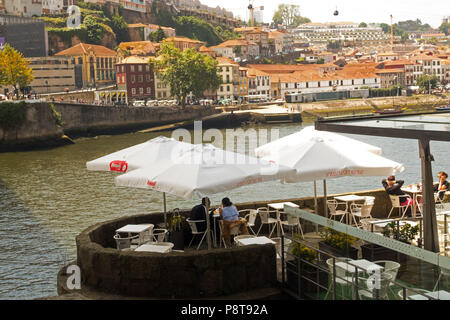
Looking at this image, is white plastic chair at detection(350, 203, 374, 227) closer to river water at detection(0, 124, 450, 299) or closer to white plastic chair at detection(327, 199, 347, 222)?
white plastic chair at detection(327, 199, 347, 222)

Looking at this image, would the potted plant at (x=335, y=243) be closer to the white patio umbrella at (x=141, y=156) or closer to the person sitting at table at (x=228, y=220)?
the person sitting at table at (x=228, y=220)

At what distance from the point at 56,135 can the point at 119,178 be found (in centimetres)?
3774

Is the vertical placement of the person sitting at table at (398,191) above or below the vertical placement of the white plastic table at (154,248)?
above

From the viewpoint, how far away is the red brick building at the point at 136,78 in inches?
2889

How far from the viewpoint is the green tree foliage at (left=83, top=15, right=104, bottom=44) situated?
86.2m

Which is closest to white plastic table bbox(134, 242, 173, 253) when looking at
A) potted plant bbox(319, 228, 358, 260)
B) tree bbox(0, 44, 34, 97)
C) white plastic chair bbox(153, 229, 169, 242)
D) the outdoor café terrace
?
the outdoor café terrace

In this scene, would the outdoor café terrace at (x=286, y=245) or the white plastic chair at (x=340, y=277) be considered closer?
the outdoor café terrace at (x=286, y=245)

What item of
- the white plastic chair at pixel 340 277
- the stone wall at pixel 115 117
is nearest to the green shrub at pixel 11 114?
the stone wall at pixel 115 117

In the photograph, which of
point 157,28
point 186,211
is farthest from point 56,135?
→ point 157,28

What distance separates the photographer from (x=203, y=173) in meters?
6.88

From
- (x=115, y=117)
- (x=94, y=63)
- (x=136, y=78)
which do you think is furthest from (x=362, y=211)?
(x=94, y=63)

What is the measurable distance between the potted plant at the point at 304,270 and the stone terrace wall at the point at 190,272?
0.20m

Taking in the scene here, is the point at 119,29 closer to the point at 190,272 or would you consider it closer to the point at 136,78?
the point at 136,78

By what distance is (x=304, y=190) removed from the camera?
23.9 metres
